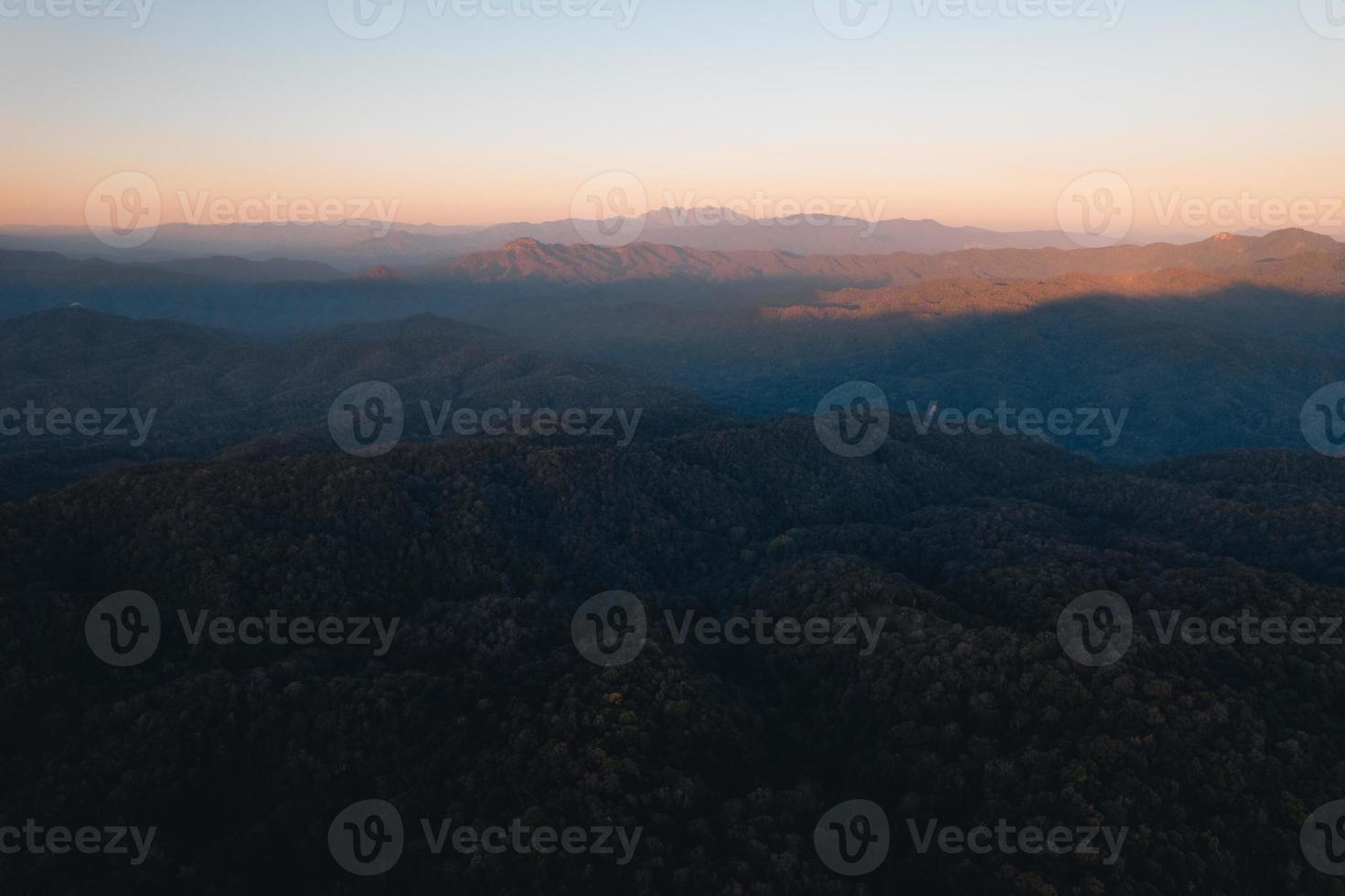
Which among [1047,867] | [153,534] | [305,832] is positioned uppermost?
[153,534]

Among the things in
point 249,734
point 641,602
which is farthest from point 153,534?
point 641,602

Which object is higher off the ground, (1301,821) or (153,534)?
(153,534)

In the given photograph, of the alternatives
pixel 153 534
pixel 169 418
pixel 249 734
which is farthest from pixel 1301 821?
pixel 169 418

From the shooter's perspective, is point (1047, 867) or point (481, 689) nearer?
point (1047, 867)

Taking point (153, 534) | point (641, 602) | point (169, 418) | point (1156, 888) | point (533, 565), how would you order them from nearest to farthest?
point (1156, 888)
point (153, 534)
point (641, 602)
point (533, 565)
point (169, 418)

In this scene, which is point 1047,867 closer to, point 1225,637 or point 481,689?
point 1225,637

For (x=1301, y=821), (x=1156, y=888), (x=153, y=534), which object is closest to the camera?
(x=1156, y=888)
